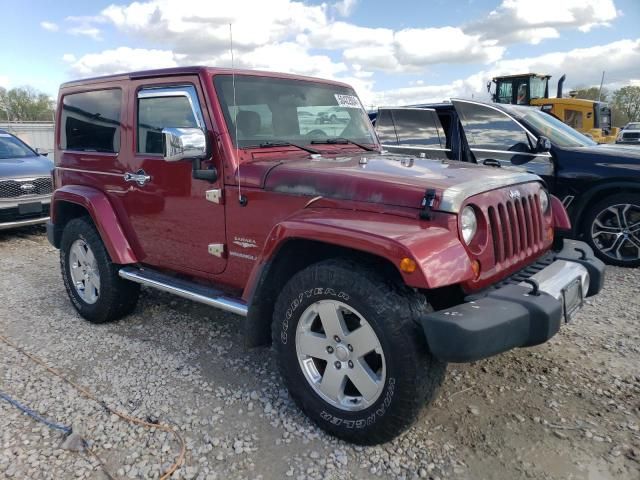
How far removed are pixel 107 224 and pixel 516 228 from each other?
297 centimetres

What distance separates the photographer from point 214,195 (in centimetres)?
325

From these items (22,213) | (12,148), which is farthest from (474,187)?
(12,148)

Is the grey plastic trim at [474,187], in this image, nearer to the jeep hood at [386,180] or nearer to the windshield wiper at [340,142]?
the jeep hood at [386,180]

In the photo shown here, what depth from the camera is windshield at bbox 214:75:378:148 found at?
331 cm

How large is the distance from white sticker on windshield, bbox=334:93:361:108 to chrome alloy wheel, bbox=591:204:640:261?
3.41 metres

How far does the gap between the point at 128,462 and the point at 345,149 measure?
8.02 ft

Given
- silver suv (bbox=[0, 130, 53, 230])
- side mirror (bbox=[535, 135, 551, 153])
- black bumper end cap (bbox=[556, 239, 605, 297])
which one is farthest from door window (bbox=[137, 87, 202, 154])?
silver suv (bbox=[0, 130, 53, 230])

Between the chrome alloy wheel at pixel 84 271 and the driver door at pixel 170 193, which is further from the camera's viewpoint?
the chrome alloy wheel at pixel 84 271

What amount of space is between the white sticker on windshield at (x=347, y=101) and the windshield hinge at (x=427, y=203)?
1.77 m

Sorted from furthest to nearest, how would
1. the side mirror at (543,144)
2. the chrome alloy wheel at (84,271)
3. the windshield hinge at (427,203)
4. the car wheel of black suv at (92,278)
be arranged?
the side mirror at (543,144) → the chrome alloy wheel at (84,271) → the car wheel of black suv at (92,278) → the windshield hinge at (427,203)

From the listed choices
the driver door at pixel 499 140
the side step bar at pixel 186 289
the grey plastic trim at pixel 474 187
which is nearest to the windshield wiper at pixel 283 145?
the side step bar at pixel 186 289

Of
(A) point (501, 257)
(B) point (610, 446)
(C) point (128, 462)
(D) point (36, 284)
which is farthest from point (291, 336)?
(D) point (36, 284)

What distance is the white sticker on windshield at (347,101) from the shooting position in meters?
4.01

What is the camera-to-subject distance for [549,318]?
7.64 ft
